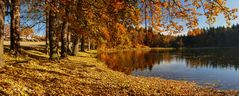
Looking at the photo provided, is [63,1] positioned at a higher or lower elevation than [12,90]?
higher

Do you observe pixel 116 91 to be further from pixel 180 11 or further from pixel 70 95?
pixel 180 11

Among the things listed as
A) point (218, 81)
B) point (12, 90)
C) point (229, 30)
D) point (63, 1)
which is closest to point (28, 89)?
point (12, 90)

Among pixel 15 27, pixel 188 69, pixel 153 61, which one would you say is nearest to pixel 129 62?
pixel 153 61

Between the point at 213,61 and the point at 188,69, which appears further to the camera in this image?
the point at 213,61

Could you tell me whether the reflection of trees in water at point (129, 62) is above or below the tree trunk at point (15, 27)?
below

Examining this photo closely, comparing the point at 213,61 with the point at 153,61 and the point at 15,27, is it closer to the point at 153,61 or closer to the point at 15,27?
the point at 153,61

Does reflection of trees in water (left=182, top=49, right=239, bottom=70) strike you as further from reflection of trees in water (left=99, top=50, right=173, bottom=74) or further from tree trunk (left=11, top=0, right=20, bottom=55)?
tree trunk (left=11, top=0, right=20, bottom=55)

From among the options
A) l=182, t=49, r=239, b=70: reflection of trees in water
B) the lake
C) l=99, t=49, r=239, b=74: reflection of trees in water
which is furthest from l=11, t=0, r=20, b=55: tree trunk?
l=182, t=49, r=239, b=70: reflection of trees in water

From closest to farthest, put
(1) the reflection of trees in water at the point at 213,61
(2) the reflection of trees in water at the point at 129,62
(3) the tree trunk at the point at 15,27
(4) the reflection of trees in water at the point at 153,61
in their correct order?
(3) the tree trunk at the point at 15,27 < (2) the reflection of trees in water at the point at 129,62 < (4) the reflection of trees in water at the point at 153,61 < (1) the reflection of trees in water at the point at 213,61

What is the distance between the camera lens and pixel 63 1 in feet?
52.2

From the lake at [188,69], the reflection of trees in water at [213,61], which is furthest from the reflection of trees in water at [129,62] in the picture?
the reflection of trees in water at [213,61]

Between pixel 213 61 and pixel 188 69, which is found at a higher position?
pixel 213 61

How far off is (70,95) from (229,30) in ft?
623

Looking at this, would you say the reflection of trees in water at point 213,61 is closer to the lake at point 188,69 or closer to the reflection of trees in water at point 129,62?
the lake at point 188,69
